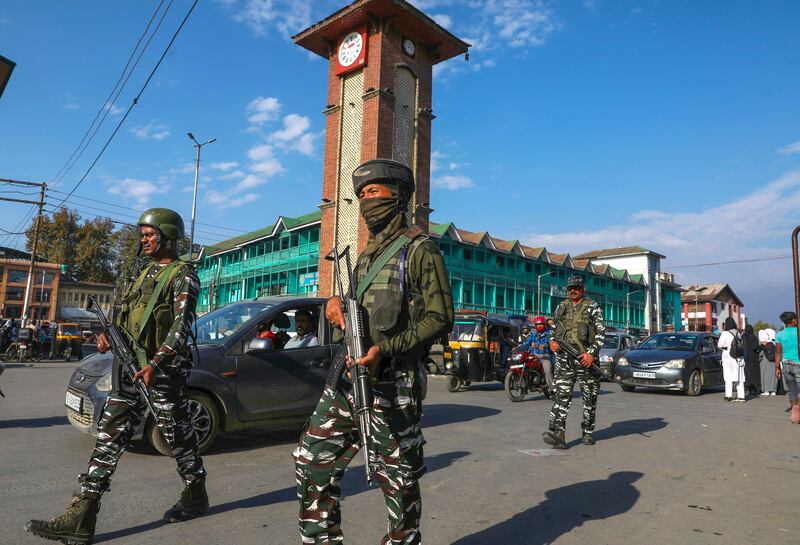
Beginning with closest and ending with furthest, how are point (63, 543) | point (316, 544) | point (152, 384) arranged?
point (316, 544), point (63, 543), point (152, 384)

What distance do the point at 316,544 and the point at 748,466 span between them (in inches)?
203

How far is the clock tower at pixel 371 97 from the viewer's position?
3300 centimetres

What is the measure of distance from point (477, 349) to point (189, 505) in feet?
36.6

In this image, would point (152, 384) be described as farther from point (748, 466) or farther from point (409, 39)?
point (409, 39)

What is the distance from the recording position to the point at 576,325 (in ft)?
22.4

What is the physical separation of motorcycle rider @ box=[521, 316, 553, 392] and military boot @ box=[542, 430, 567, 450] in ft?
18.0

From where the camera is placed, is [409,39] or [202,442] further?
[409,39]

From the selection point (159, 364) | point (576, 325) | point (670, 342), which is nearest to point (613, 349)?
point (670, 342)

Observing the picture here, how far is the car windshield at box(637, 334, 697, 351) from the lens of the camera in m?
14.1

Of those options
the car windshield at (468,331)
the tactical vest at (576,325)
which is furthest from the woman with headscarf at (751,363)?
the tactical vest at (576,325)

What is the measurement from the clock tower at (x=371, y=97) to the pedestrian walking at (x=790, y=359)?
78.1 ft

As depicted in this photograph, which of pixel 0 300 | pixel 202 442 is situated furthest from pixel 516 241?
pixel 0 300

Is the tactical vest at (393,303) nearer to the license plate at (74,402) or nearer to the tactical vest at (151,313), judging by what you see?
the tactical vest at (151,313)

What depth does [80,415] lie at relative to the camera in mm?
5605
